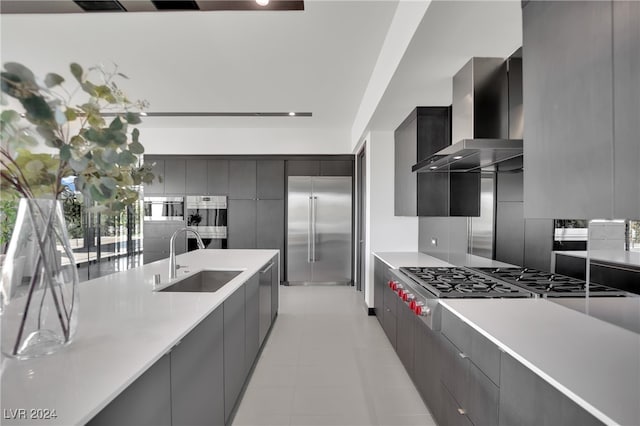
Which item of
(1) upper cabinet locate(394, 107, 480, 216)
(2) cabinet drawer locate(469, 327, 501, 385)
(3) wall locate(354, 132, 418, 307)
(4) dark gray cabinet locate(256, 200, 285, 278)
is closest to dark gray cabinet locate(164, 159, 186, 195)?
(4) dark gray cabinet locate(256, 200, 285, 278)

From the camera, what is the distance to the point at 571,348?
1134mm

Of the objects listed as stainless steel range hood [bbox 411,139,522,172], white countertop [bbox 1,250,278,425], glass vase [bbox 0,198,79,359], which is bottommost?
white countertop [bbox 1,250,278,425]

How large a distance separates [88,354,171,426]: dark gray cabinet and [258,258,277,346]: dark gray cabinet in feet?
5.80

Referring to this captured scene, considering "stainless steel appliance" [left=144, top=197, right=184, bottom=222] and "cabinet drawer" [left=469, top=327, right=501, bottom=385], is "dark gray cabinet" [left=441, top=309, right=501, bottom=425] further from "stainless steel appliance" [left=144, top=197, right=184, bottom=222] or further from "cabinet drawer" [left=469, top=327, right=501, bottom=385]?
"stainless steel appliance" [left=144, top=197, right=184, bottom=222]

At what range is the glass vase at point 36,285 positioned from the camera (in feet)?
2.94

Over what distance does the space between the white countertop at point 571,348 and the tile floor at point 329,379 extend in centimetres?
104

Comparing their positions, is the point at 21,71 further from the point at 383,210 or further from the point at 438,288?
the point at 383,210

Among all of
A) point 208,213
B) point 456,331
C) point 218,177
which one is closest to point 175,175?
point 218,177

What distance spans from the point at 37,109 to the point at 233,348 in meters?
1.66

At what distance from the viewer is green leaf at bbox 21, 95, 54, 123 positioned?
805mm

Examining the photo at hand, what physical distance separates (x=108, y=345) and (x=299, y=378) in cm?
186

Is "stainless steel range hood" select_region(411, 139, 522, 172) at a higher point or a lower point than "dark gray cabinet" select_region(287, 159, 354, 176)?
lower

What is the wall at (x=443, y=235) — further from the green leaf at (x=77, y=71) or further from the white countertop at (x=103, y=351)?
the green leaf at (x=77, y=71)

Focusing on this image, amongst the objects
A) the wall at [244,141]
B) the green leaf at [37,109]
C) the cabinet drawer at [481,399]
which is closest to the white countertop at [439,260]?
the cabinet drawer at [481,399]
